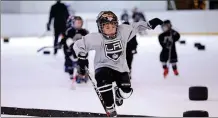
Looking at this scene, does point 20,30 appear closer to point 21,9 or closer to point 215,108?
point 21,9

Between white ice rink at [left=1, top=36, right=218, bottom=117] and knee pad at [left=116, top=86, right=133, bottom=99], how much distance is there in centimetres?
19

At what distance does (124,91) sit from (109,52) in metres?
0.23

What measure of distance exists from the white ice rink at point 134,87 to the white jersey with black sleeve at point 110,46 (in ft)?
0.49

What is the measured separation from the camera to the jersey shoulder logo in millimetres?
2584

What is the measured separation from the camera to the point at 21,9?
12484 mm

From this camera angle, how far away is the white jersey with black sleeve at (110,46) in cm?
258

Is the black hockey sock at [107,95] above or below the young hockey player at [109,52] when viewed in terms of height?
below

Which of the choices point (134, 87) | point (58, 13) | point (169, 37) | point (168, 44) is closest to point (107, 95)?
point (134, 87)

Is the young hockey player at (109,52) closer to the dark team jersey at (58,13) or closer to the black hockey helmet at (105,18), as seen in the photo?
the black hockey helmet at (105,18)

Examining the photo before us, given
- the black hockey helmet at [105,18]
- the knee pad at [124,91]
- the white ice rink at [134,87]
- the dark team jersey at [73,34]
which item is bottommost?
the white ice rink at [134,87]

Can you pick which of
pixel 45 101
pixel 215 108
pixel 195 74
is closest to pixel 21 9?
pixel 195 74

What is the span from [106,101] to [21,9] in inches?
398

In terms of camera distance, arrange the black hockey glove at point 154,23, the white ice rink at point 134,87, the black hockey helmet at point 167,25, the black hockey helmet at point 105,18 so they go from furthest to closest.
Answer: the black hockey helmet at point 167,25, the white ice rink at point 134,87, the black hockey glove at point 154,23, the black hockey helmet at point 105,18

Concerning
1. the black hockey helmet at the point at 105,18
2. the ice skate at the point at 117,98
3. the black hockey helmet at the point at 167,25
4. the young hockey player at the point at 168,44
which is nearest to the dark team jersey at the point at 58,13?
the young hockey player at the point at 168,44
